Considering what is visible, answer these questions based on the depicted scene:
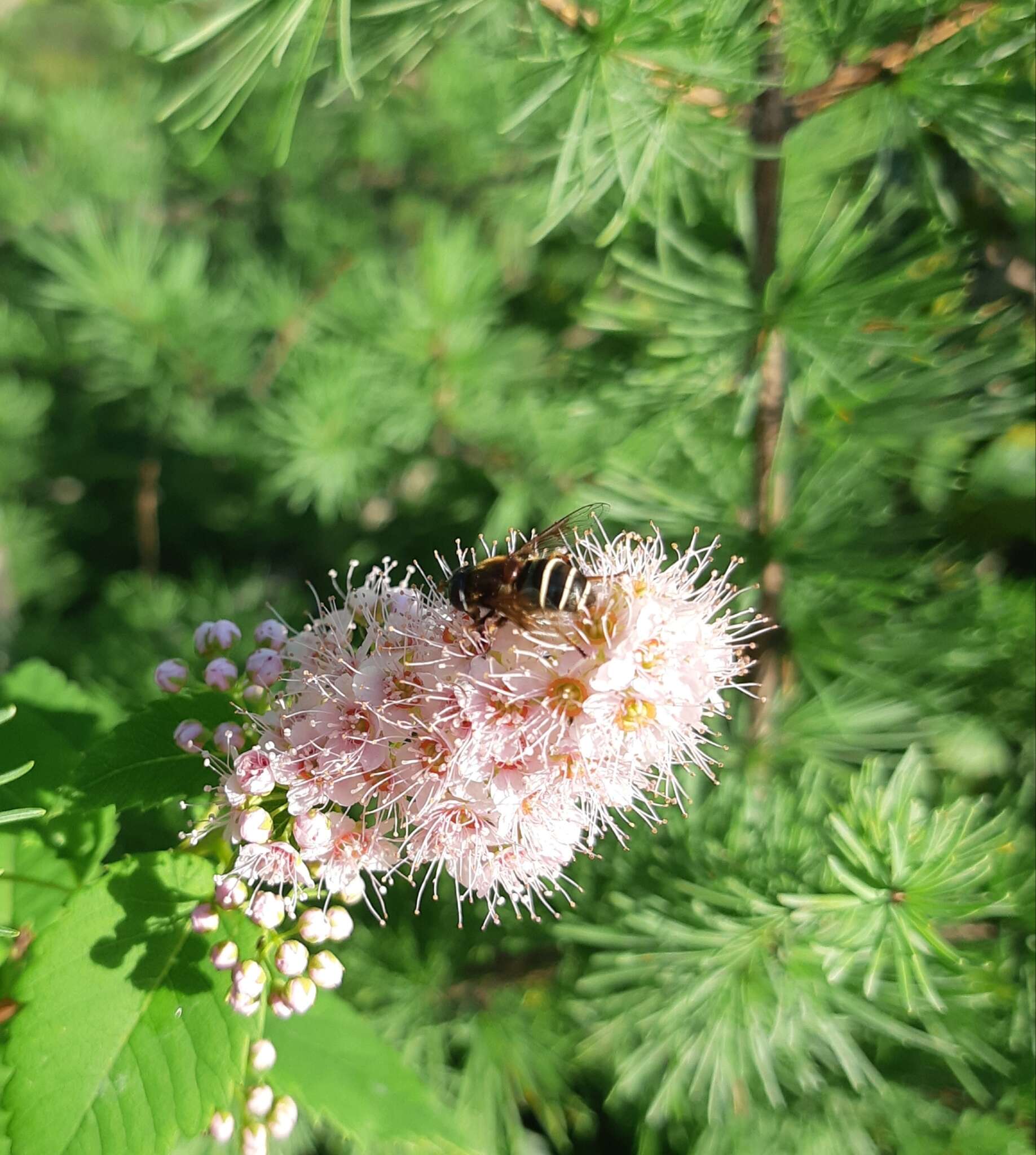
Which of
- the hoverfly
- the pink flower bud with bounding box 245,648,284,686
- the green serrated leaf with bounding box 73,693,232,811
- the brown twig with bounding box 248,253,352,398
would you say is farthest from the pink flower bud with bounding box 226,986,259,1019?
the brown twig with bounding box 248,253,352,398

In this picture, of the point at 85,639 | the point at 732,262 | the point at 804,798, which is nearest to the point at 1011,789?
the point at 804,798

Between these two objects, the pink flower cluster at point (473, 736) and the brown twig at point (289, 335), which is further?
the brown twig at point (289, 335)

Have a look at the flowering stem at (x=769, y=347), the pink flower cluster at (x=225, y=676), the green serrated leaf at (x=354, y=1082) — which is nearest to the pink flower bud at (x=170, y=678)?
the pink flower cluster at (x=225, y=676)

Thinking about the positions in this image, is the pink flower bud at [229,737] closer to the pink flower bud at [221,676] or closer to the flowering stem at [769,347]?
the pink flower bud at [221,676]

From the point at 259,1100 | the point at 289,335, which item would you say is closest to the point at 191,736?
the point at 259,1100

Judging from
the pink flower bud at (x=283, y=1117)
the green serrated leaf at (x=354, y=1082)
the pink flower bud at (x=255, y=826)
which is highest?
the pink flower bud at (x=255, y=826)

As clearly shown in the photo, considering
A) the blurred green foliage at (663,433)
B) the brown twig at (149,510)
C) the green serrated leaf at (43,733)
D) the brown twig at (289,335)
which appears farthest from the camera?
the brown twig at (149,510)

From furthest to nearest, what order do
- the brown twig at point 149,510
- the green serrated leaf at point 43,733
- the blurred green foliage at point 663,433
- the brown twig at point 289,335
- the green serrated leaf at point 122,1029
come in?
the brown twig at point 149,510
the brown twig at point 289,335
the green serrated leaf at point 43,733
the blurred green foliage at point 663,433
the green serrated leaf at point 122,1029
